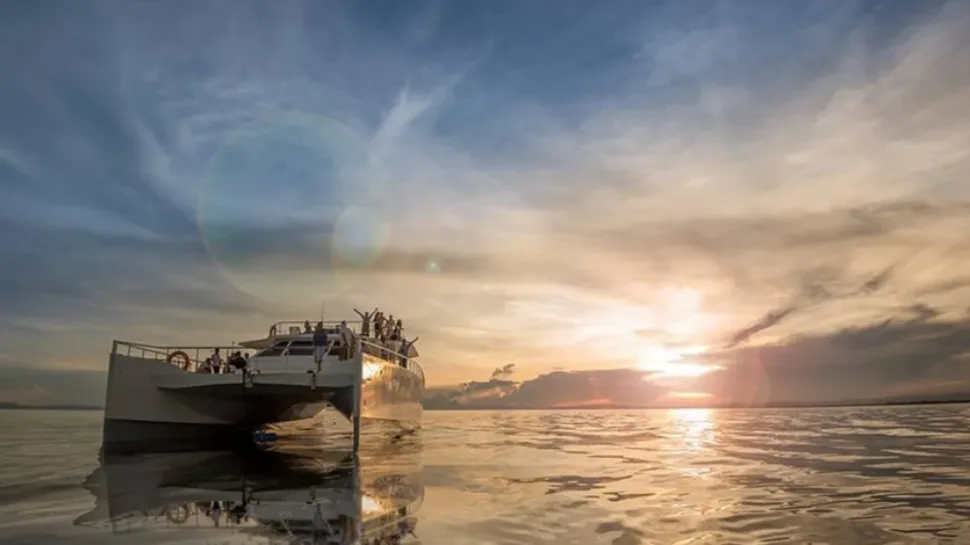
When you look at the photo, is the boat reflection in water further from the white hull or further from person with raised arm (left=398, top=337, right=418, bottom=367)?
person with raised arm (left=398, top=337, right=418, bottom=367)

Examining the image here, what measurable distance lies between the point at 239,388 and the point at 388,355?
293 inches

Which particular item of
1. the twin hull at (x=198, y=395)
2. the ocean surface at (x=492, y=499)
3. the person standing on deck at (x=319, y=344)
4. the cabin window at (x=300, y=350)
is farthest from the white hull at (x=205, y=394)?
the ocean surface at (x=492, y=499)

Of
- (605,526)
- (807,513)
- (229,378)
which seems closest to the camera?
(605,526)

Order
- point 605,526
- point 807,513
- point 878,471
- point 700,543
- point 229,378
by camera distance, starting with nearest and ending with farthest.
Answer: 1. point 700,543
2. point 605,526
3. point 807,513
4. point 878,471
5. point 229,378

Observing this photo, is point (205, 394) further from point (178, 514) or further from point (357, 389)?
point (178, 514)

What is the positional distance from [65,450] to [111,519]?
17.2m

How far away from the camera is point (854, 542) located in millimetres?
7902

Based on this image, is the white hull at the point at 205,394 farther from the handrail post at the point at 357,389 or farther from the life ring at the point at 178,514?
the life ring at the point at 178,514

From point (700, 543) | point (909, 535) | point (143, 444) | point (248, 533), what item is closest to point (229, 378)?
point (143, 444)

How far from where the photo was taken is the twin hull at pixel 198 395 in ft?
67.2

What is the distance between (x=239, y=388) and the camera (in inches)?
837

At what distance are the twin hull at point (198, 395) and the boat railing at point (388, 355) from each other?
55 centimetres

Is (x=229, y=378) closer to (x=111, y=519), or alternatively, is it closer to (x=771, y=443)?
(x=111, y=519)

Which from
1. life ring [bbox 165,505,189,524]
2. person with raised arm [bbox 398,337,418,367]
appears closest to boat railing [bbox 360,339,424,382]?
person with raised arm [bbox 398,337,418,367]
